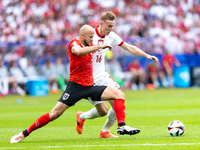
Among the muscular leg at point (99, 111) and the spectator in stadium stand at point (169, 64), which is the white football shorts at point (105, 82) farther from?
the spectator in stadium stand at point (169, 64)

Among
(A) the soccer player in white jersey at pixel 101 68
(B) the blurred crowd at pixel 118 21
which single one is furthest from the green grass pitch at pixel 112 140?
(B) the blurred crowd at pixel 118 21

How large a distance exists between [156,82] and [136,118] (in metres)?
14.6

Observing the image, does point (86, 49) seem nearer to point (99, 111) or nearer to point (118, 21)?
point (99, 111)

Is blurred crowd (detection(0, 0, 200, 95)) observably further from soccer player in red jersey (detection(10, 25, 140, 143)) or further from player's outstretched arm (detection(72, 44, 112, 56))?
player's outstretched arm (detection(72, 44, 112, 56))

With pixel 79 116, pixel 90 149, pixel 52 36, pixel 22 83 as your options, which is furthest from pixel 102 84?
pixel 52 36

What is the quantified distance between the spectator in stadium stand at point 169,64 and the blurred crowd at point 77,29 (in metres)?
0.09

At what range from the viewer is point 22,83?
2205cm

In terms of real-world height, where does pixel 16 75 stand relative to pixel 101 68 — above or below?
below

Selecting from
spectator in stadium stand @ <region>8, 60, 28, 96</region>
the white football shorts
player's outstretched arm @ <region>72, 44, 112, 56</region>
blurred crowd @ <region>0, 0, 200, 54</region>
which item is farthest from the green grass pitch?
blurred crowd @ <region>0, 0, 200, 54</region>

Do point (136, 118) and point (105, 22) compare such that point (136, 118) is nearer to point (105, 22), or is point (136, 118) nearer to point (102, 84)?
point (102, 84)

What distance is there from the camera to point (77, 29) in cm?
2502

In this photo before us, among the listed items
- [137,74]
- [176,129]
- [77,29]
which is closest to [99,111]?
[176,129]

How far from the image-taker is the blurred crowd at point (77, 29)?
22344 millimetres

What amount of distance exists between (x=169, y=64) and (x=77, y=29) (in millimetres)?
6504
